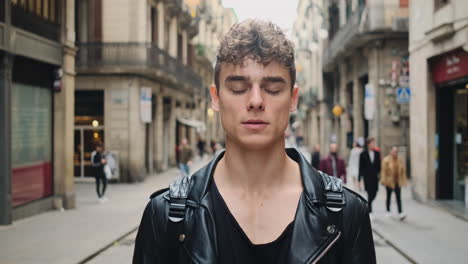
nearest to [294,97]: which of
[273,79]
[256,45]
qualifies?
[273,79]

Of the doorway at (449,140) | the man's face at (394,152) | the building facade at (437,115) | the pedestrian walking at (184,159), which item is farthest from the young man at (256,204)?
the pedestrian walking at (184,159)

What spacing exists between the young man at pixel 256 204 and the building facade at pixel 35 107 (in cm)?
993

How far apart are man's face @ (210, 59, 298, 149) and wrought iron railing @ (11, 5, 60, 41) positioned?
10964 mm

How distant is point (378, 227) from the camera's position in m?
10.5

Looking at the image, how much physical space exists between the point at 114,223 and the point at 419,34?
409 inches

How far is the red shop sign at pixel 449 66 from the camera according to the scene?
12180 mm

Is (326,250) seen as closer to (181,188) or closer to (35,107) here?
(181,188)

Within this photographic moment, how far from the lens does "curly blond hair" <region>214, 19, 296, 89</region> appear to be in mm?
1940

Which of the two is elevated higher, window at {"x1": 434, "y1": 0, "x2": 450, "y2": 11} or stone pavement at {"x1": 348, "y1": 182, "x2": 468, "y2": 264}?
window at {"x1": 434, "y1": 0, "x2": 450, "y2": 11}

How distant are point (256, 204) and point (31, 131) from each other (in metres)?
11.7

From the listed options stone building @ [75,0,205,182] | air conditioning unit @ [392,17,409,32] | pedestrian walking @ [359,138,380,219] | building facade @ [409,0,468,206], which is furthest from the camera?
stone building @ [75,0,205,182]

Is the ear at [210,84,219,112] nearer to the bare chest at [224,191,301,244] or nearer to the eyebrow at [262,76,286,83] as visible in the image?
the eyebrow at [262,76,286,83]

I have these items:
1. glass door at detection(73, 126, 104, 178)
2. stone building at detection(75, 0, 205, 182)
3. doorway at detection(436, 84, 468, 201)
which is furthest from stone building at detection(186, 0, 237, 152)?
doorway at detection(436, 84, 468, 201)

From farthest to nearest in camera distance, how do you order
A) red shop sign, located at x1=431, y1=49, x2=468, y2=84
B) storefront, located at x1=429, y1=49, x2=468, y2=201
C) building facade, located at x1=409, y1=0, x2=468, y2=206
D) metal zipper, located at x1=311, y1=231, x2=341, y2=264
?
storefront, located at x1=429, y1=49, x2=468, y2=201 < building facade, located at x1=409, y1=0, x2=468, y2=206 < red shop sign, located at x1=431, y1=49, x2=468, y2=84 < metal zipper, located at x1=311, y1=231, x2=341, y2=264
